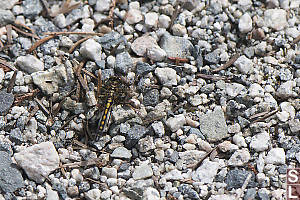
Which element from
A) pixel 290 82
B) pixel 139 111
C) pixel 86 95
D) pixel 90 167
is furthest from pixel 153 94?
pixel 290 82

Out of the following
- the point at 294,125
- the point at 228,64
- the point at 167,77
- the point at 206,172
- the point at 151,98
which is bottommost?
the point at 206,172

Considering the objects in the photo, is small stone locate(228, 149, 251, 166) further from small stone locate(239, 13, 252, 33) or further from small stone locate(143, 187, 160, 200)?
small stone locate(239, 13, 252, 33)

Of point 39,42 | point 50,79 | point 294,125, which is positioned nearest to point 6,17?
Answer: point 39,42

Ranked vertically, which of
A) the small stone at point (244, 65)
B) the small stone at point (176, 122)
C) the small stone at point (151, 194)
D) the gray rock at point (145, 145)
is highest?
the small stone at point (244, 65)

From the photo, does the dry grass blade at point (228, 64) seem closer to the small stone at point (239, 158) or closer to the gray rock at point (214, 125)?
the gray rock at point (214, 125)

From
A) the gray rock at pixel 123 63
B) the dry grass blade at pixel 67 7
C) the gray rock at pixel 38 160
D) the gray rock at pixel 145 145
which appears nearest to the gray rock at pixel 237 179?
the gray rock at pixel 145 145

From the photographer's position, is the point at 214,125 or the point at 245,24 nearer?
the point at 214,125

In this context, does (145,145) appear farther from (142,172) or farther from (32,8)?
(32,8)

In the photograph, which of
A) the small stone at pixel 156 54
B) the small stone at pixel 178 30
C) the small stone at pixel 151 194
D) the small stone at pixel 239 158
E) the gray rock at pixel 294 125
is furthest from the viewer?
the small stone at pixel 178 30

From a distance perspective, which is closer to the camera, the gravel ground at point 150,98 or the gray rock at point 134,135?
the gravel ground at point 150,98
